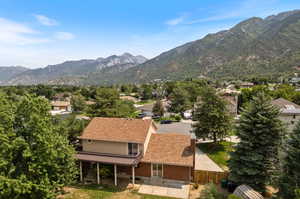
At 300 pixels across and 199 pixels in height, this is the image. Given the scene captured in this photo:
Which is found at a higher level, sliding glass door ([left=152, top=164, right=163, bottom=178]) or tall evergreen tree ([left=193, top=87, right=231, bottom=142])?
tall evergreen tree ([left=193, top=87, right=231, bottom=142])

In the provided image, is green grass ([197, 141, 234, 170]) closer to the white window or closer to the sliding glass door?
the sliding glass door

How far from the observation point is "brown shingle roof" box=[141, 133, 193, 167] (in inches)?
654

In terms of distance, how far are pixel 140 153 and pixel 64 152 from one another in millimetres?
6818

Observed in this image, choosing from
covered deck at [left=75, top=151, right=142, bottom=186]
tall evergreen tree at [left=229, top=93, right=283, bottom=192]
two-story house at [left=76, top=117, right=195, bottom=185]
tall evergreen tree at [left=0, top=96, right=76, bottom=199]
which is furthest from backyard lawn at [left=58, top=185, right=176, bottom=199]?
tall evergreen tree at [left=229, top=93, right=283, bottom=192]

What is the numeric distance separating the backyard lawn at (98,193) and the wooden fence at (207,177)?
167 inches

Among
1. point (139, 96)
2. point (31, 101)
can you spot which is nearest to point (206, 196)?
point (31, 101)

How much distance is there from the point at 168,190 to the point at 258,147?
27.4ft

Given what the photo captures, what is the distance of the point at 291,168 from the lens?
12.4 meters

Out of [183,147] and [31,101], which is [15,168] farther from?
[183,147]

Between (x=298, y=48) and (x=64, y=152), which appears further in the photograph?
(x=298, y=48)

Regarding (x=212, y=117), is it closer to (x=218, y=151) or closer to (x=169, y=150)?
(x=218, y=151)

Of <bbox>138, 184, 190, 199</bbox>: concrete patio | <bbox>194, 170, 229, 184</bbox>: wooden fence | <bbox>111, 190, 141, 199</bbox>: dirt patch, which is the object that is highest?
<bbox>194, 170, 229, 184</bbox>: wooden fence

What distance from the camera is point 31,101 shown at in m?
12.4

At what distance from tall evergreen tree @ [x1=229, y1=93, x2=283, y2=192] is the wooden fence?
1.51 metres
